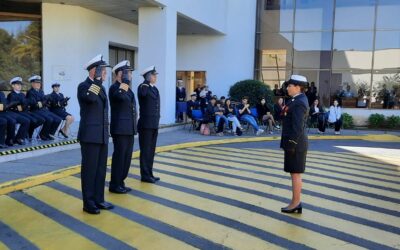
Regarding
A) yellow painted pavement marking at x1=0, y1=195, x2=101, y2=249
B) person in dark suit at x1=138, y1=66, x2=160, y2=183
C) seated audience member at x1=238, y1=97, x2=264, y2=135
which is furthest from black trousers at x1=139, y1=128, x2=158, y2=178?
seated audience member at x1=238, y1=97, x2=264, y2=135

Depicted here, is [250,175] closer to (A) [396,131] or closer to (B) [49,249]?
(B) [49,249]

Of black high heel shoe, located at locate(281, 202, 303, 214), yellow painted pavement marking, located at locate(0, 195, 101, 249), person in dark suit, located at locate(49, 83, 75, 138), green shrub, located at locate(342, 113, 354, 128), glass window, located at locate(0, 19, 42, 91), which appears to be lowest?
yellow painted pavement marking, located at locate(0, 195, 101, 249)

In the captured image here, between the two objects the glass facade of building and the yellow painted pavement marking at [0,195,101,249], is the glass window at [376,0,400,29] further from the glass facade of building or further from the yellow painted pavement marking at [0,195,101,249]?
the yellow painted pavement marking at [0,195,101,249]

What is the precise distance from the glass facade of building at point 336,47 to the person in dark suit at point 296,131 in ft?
50.5

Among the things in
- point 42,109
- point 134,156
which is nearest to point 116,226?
point 134,156

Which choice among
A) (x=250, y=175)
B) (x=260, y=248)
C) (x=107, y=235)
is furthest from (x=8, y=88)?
(x=260, y=248)

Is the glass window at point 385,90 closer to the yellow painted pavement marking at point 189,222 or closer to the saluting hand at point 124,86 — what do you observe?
the yellow painted pavement marking at point 189,222

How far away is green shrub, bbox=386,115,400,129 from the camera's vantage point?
704 inches

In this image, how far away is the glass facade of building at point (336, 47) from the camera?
1903cm

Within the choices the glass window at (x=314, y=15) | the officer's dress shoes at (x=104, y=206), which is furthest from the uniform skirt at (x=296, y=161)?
the glass window at (x=314, y=15)

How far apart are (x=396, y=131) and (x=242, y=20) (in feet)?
29.0

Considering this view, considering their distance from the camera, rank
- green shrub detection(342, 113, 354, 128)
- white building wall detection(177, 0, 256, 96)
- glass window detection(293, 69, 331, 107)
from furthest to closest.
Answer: white building wall detection(177, 0, 256, 96), glass window detection(293, 69, 331, 107), green shrub detection(342, 113, 354, 128)

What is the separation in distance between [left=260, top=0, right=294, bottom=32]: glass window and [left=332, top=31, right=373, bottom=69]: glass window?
2447 millimetres

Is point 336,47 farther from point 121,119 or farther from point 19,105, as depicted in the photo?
point 121,119
